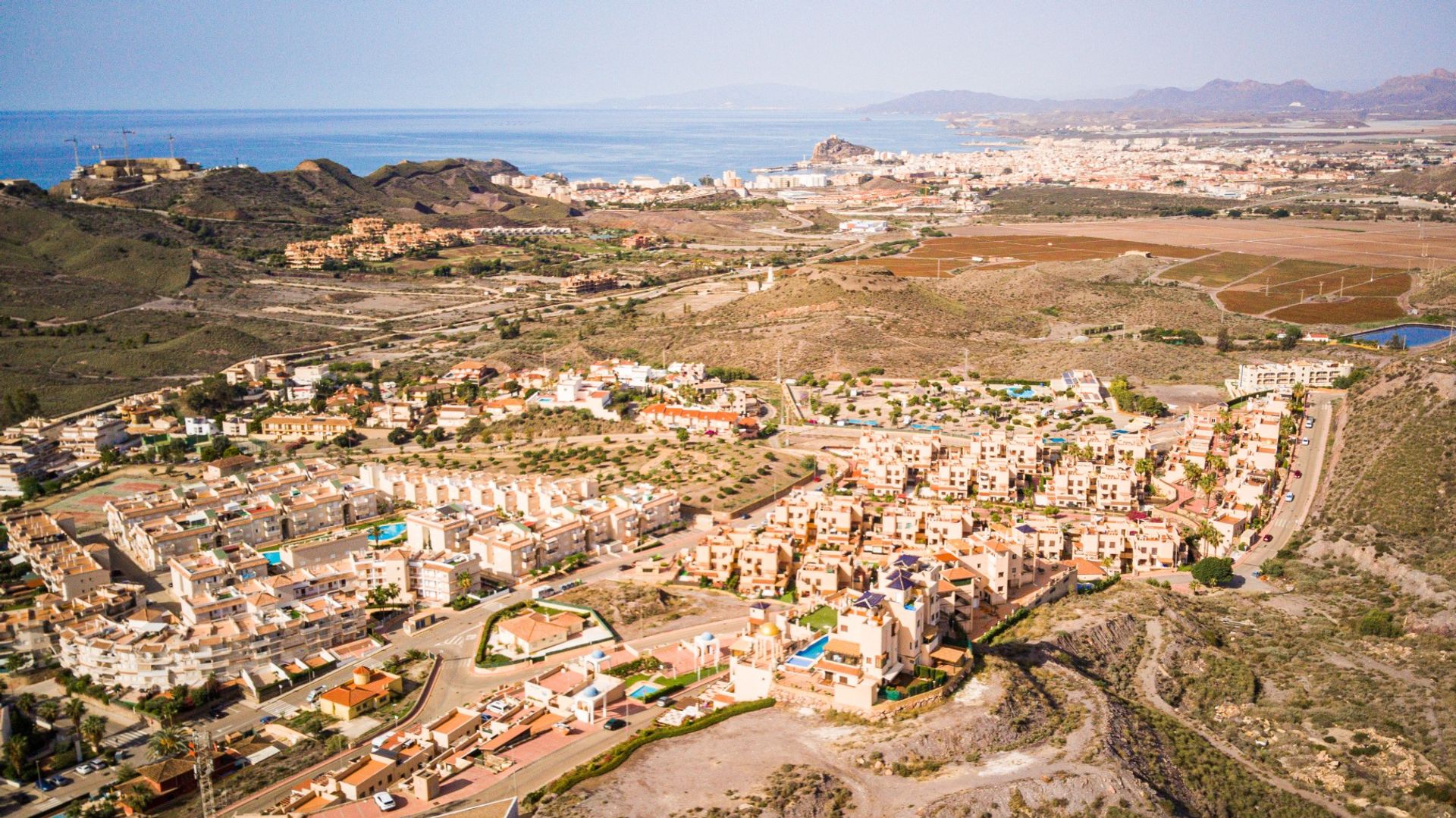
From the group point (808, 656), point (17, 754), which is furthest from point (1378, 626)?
point (17, 754)

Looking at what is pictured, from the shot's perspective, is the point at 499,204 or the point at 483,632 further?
the point at 499,204

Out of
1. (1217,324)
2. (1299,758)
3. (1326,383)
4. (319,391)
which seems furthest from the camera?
(1217,324)

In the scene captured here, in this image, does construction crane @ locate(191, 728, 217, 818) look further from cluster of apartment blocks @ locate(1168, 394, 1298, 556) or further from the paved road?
cluster of apartment blocks @ locate(1168, 394, 1298, 556)

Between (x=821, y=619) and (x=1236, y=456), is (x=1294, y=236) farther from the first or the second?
(x=821, y=619)

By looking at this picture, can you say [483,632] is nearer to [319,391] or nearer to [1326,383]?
[319,391]

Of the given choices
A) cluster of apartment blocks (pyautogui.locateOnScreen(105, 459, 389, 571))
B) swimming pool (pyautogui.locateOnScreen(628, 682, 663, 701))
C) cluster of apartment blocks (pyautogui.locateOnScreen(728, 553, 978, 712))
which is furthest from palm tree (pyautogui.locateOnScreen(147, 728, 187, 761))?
cluster of apartment blocks (pyautogui.locateOnScreen(728, 553, 978, 712))

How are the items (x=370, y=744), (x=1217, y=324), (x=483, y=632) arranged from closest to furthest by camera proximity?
1. (x=370, y=744)
2. (x=483, y=632)
3. (x=1217, y=324)

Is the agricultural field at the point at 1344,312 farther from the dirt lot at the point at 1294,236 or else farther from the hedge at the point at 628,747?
the hedge at the point at 628,747

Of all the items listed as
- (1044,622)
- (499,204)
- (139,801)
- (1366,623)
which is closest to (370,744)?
(139,801)
